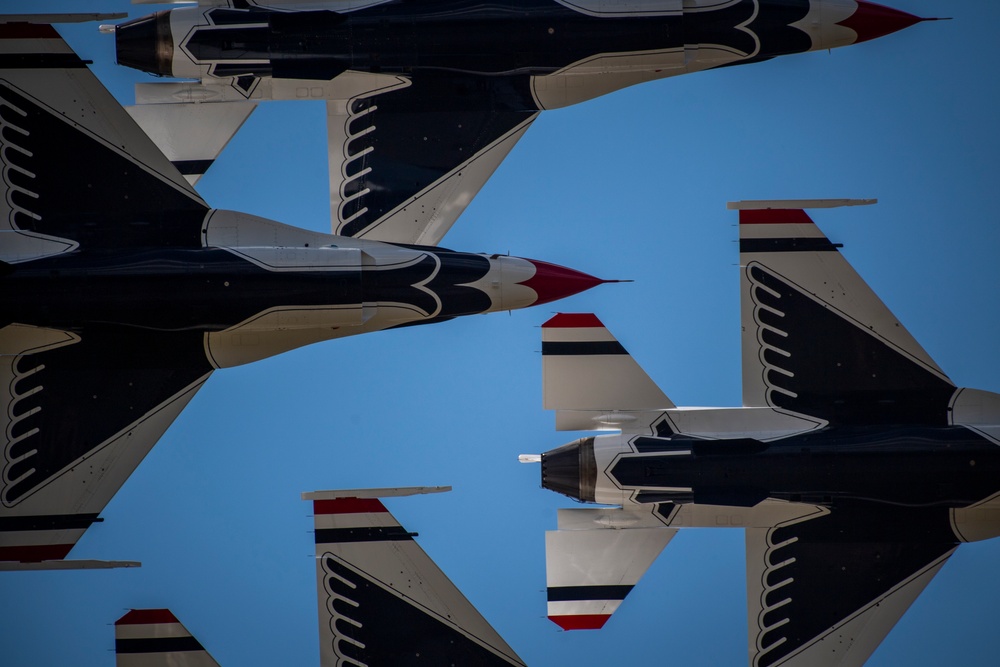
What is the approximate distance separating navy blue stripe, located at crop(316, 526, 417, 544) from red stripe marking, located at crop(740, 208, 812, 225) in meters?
3.45

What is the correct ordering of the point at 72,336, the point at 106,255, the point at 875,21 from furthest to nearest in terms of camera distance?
the point at 875,21, the point at 72,336, the point at 106,255

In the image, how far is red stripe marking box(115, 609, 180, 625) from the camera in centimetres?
938

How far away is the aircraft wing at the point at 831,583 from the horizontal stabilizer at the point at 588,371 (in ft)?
4.35

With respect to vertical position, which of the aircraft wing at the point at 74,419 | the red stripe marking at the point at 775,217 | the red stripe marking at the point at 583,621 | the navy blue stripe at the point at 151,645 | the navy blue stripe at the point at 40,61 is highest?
the navy blue stripe at the point at 40,61

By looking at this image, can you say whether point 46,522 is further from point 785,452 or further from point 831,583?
point 831,583

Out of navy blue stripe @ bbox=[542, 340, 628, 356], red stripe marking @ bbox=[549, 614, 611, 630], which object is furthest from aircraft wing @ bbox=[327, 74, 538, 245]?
red stripe marking @ bbox=[549, 614, 611, 630]

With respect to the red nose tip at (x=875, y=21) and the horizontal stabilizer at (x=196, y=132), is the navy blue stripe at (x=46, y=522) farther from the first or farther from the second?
the red nose tip at (x=875, y=21)

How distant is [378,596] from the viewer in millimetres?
9469

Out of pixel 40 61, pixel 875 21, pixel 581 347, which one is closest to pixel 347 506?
pixel 581 347

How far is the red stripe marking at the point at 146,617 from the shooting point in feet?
30.8

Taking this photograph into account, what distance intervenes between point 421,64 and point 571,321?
90.3 inches

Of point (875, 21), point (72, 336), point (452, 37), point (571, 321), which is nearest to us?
point (72, 336)

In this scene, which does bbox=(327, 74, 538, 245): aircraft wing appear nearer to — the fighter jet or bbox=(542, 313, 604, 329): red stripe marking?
bbox=(542, 313, 604, 329): red stripe marking

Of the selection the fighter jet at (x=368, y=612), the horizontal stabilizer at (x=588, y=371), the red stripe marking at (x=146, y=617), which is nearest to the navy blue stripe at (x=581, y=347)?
the horizontal stabilizer at (x=588, y=371)
